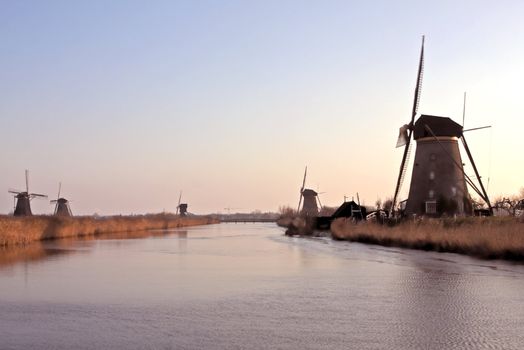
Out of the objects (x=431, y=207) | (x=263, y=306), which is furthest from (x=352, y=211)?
(x=263, y=306)

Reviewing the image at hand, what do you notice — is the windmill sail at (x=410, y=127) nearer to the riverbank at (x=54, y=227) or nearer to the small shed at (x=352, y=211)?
the small shed at (x=352, y=211)

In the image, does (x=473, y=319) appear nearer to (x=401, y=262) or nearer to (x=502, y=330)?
(x=502, y=330)

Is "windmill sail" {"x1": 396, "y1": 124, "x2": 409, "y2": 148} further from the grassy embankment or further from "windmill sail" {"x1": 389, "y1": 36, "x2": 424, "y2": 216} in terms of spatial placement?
the grassy embankment

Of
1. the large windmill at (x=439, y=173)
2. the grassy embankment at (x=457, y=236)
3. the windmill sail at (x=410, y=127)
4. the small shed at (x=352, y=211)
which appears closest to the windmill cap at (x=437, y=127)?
the large windmill at (x=439, y=173)

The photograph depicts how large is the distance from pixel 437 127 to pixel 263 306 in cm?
2398

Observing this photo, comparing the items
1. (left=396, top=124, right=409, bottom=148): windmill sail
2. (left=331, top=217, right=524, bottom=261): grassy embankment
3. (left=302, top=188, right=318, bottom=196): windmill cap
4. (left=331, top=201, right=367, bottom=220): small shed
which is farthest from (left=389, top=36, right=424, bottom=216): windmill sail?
(left=302, top=188, right=318, bottom=196): windmill cap

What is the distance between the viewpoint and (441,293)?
11133 millimetres

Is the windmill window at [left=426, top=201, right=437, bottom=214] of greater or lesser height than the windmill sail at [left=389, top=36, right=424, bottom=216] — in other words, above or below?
below

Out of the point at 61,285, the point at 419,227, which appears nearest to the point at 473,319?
the point at 61,285

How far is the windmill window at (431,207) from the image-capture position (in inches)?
1198

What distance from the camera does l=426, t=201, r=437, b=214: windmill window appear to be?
30.4 meters

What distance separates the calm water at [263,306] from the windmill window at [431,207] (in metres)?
13.4

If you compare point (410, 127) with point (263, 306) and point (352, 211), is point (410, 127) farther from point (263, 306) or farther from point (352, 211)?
point (263, 306)

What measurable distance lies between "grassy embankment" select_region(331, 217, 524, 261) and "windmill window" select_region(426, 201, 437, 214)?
234 centimetres
